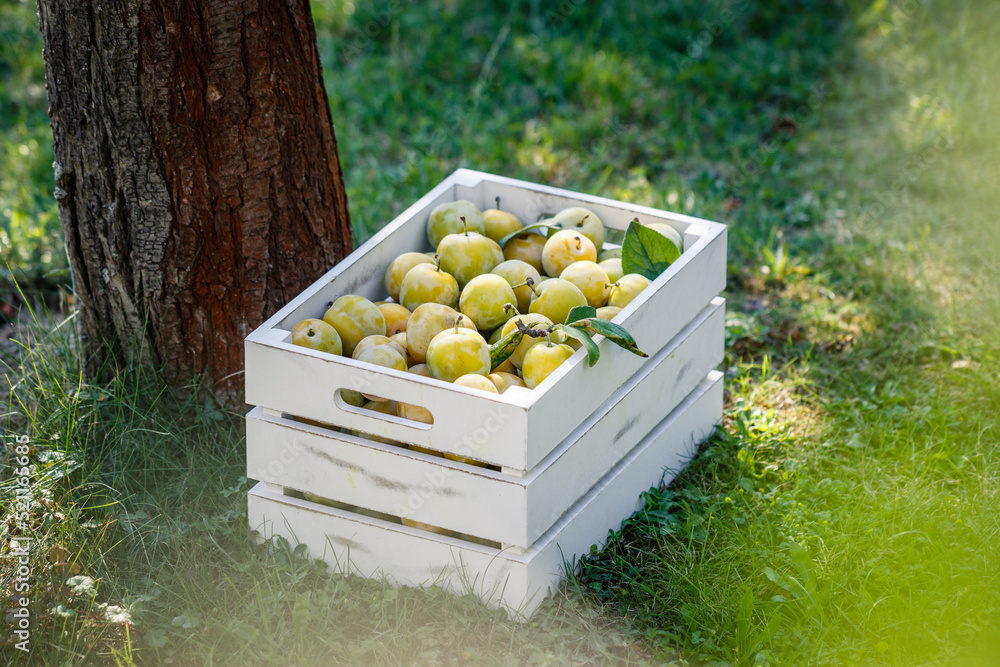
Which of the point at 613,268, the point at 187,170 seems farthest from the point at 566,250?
the point at 187,170

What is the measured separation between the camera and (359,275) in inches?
96.1

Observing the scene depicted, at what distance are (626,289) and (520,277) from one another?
0.27 meters

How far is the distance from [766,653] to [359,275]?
129cm

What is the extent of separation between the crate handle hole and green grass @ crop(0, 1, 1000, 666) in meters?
0.40

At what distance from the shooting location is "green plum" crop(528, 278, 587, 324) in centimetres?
226

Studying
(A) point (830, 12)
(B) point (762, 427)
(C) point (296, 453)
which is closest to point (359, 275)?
(C) point (296, 453)

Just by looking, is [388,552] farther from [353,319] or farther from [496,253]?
[496,253]

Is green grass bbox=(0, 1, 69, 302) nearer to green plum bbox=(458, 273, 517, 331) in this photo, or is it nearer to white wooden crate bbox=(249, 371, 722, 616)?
white wooden crate bbox=(249, 371, 722, 616)

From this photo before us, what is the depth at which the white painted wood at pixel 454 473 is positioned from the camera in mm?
2010

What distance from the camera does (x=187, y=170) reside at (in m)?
2.36

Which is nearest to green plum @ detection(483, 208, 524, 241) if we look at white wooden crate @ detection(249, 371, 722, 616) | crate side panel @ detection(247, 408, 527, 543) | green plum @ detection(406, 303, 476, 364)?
green plum @ detection(406, 303, 476, 364)

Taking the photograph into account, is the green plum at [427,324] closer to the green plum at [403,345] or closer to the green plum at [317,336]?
the green plum at [403,345]

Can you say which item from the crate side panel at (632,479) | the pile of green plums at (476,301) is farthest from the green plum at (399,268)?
the crate side panel at (632,479)

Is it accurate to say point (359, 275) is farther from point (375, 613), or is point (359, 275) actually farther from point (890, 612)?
point (890, 612)
